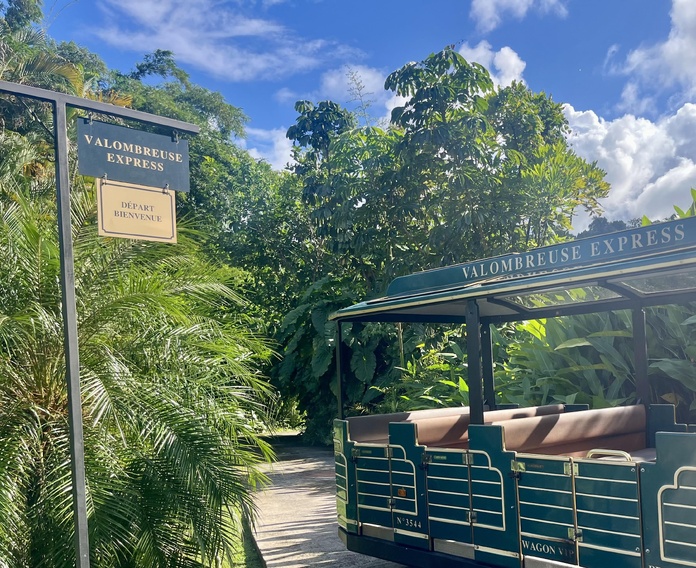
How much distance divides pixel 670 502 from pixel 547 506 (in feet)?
2.83

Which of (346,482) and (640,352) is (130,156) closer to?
(346,482)

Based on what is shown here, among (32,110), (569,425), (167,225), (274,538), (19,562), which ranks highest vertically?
(32,110)

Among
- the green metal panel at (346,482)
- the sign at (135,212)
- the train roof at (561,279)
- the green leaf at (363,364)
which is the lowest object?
the green metal panel at (346,482)

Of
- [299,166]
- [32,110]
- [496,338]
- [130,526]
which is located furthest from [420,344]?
[32,110]

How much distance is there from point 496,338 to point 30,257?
8.00 m

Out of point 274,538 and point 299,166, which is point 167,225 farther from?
point 299,166

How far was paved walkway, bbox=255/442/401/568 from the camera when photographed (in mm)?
6789

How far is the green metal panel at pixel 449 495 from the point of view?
5.05 metres

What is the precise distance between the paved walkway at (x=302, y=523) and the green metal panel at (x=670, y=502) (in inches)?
126

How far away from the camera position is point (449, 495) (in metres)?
5.18

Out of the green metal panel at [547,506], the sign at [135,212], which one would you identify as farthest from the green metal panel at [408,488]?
the sign at [135,212]

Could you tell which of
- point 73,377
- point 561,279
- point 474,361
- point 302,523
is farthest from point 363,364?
point 73,377

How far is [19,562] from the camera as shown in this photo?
213 inches

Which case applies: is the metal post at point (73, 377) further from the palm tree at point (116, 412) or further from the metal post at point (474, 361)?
the metal post at point (474, 361)
